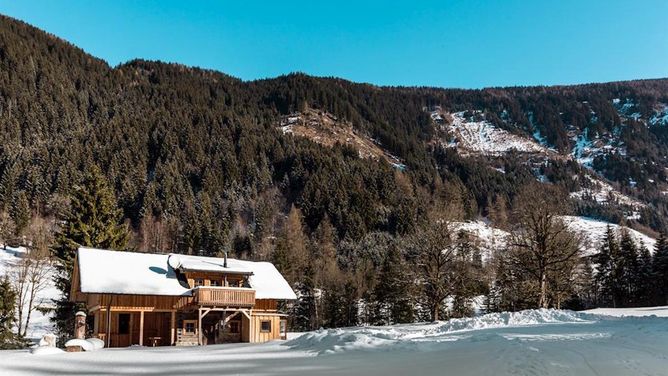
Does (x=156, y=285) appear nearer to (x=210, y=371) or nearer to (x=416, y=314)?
(x=210, y=371)

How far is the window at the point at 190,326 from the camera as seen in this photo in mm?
34531

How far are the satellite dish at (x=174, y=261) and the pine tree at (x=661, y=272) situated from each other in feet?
186

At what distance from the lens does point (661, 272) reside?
62.8 meters

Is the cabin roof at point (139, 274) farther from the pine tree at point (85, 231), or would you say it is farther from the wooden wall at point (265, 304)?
the pine tree at point (85, 231)

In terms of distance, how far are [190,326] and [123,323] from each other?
14.1ft

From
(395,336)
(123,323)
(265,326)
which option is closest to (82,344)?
(123,323)

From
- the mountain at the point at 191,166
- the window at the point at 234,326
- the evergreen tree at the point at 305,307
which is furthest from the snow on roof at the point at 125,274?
the mountain at the point at 191,166

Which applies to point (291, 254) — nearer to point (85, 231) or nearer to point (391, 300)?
point (391, 300)

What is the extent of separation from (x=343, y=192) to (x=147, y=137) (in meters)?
57.9

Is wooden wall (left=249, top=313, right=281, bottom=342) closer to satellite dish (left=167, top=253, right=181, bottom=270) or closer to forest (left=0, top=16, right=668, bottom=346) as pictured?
satellite dish (left=167, top=253, right=181, bottom=270)

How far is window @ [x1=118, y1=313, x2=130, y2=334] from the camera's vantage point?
32.2 m

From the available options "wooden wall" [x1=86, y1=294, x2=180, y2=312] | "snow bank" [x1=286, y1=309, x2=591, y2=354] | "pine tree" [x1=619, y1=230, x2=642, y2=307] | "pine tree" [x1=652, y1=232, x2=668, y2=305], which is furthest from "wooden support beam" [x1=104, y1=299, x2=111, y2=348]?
"pine tree" [x1=652, y1=232, x2=668, y2=305]

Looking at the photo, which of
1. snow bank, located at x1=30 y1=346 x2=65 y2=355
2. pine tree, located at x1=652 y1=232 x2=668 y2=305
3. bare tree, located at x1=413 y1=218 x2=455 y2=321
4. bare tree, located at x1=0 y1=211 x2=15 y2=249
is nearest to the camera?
snow bank, located at x1=30 y1=346 x2=65 y2=355

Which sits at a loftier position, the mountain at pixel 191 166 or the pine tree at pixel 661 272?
the mountain at pixel 191 166
